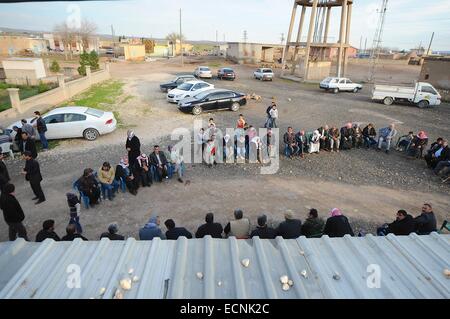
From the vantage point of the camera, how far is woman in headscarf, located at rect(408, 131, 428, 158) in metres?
11.0

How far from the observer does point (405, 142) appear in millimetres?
11727

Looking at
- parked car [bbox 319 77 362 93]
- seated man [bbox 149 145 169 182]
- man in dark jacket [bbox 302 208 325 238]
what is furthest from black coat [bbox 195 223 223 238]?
parked car [bbox 319 77 362 93]

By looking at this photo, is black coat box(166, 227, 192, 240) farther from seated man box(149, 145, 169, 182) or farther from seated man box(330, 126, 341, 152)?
seated man box(330, 126, 341, 152)

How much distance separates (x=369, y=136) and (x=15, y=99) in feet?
55.3

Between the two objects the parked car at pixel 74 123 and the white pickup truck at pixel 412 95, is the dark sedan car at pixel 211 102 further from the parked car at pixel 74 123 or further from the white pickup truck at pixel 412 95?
the white pickup truck at pixel 412 95

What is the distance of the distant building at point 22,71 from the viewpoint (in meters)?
25.5

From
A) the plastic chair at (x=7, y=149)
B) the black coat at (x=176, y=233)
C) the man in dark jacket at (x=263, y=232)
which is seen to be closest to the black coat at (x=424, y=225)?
the man in dark jacket at (x=263, y=232)

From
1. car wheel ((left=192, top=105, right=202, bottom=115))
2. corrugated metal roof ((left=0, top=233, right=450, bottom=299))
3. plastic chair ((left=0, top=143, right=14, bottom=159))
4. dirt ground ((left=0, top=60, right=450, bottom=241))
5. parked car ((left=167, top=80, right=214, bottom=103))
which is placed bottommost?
dirt ground ((left=0, top=60, right=450, bottom=241))

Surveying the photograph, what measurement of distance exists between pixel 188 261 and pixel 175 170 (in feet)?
20.8

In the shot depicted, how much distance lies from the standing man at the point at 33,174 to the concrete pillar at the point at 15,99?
928cm

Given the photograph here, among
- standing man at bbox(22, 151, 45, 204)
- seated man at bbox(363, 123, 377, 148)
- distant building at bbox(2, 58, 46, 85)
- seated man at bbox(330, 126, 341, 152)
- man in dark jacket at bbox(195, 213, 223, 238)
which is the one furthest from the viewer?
distant building at bbox(2, 58, 46, 85)

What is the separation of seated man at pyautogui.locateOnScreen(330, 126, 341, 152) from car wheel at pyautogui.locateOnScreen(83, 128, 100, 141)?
32.3 ft

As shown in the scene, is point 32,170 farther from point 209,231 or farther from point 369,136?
point 369,136

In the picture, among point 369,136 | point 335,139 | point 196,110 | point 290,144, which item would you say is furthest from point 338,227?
point 196,110
